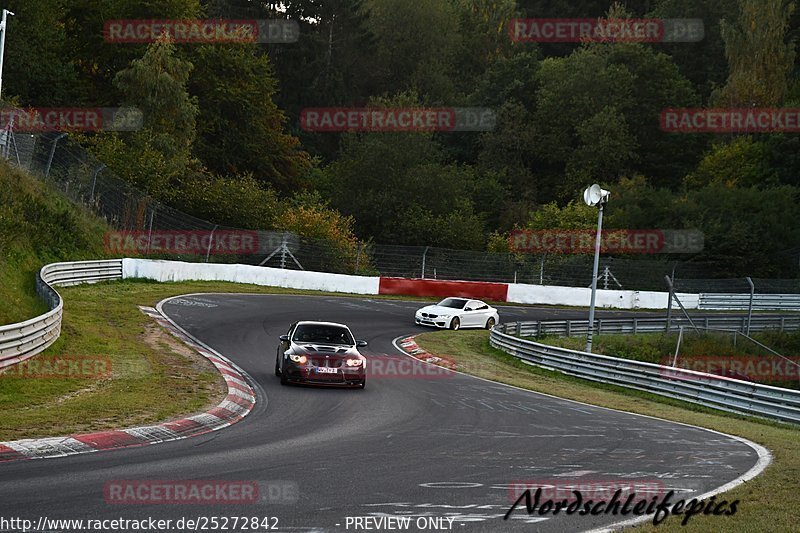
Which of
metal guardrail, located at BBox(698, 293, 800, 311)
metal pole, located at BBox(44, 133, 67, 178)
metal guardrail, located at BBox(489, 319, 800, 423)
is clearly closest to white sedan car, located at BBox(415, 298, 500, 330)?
metal guardrail, located at BBox(489, 319, 800, 423)

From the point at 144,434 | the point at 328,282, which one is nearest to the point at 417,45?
the point at 328,282

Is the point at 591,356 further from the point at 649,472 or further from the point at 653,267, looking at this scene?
the point at 653,267

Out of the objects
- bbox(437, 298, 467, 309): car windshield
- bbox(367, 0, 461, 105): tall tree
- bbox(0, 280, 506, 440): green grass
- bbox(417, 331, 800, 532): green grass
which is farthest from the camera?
bbox(367, 0, 461, 105): tall tree

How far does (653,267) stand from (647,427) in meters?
33.6

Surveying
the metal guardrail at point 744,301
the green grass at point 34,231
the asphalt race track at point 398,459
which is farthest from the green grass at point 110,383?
the metal guardrail at point 744,301

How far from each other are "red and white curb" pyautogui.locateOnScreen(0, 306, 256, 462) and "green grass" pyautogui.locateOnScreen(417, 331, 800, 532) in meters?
6.39

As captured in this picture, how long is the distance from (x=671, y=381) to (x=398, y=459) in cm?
1325

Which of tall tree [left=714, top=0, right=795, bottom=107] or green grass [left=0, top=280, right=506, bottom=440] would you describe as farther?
tall tree [left=714, top=0, right=795, bottom=107]

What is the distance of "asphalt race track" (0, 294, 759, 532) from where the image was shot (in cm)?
863

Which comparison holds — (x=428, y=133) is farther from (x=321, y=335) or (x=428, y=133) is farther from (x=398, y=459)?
(x=398, y=459)

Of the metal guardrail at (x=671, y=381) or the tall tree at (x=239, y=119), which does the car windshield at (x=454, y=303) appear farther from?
the tall tree at (x=239, y=119)

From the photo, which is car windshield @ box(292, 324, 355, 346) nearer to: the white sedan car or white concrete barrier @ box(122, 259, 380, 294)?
the white sedan car

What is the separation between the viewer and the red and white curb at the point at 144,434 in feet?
34.6

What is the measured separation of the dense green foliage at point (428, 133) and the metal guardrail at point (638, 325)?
44.9ft
